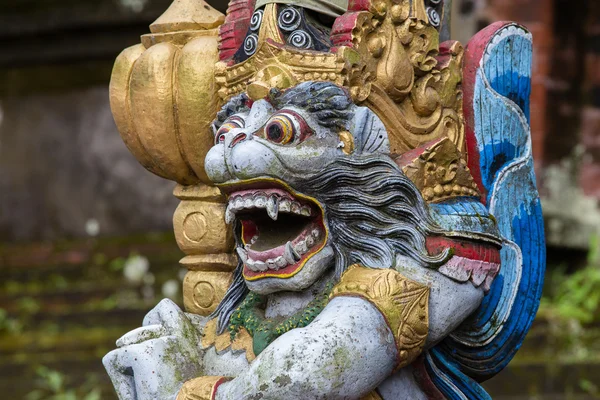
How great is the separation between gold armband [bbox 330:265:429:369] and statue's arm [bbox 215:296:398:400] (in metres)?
0.02

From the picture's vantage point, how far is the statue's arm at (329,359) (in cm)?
229

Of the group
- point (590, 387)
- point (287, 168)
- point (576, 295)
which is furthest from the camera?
point (576, 295)

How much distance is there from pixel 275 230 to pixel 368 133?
1.05 feet

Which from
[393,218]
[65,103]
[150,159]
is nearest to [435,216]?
[393,218]

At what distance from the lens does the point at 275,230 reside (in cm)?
255

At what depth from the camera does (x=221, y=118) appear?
265 cm

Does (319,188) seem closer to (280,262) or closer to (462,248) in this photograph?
(280,262)

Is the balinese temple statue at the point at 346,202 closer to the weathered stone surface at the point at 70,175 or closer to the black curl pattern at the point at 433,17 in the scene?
the black curl pattern at the point at 433,17

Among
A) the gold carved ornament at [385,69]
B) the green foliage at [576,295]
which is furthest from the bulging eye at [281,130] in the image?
the green foliage at [576,295]

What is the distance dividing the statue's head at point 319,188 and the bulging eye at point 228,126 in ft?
0.10

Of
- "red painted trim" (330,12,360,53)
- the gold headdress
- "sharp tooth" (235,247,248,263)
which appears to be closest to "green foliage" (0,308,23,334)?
the gold headdress

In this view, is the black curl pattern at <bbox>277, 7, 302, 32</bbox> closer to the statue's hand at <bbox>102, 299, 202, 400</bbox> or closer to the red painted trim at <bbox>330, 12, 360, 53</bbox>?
the red painted trim at <bbox>330, 12, 360, 53</bbox>

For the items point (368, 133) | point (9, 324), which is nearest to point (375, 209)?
point (368, 133)

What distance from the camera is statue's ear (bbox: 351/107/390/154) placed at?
2.47 meters
